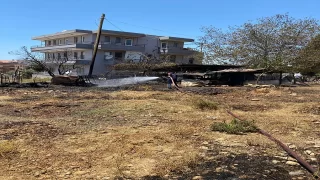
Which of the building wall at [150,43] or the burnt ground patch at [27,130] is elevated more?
the building wall at [150,43]

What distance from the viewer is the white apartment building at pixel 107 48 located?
44000mm

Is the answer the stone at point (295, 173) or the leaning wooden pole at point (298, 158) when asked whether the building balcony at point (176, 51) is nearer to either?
the leaning wooden pole at point (298, 158)

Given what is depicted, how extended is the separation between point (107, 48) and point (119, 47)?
6.28ft

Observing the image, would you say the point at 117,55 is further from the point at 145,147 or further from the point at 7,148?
the point at 7,148

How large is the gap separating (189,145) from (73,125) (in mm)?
2929

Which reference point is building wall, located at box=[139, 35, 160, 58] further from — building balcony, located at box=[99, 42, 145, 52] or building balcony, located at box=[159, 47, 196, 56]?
building balcony, located at box=[99, 42, 145, 52]

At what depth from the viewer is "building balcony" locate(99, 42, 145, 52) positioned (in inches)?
1717

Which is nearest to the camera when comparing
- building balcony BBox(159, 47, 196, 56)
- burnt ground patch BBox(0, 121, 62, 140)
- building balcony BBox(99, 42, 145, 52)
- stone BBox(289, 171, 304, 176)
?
stone BBox(289, 171, 304, 176)

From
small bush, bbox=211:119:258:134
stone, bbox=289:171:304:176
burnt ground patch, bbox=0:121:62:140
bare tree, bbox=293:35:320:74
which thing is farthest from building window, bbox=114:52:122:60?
stone, bbox=289:171:304:176

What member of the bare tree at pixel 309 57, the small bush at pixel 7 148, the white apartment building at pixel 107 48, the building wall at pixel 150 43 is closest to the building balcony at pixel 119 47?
the white apartment building at pixel 107 48

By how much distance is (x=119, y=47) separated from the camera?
45156mm

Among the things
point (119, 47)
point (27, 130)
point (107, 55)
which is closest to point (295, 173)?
point (27, 130)

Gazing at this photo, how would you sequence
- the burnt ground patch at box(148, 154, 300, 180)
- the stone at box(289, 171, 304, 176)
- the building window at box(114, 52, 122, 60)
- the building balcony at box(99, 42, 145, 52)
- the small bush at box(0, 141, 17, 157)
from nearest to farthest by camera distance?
the burnt ground patch at box(148, 154, 300, 180), the stone at box(289, 171, 304, 176), the small bush at box(0, 141, 17, 157), the building balcony at box(99, 42, 145, 52), the building window at box(114, 52, 122, 60)

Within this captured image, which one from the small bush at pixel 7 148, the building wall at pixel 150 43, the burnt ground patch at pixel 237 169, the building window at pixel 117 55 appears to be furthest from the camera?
the building wall at pixel 150 43
